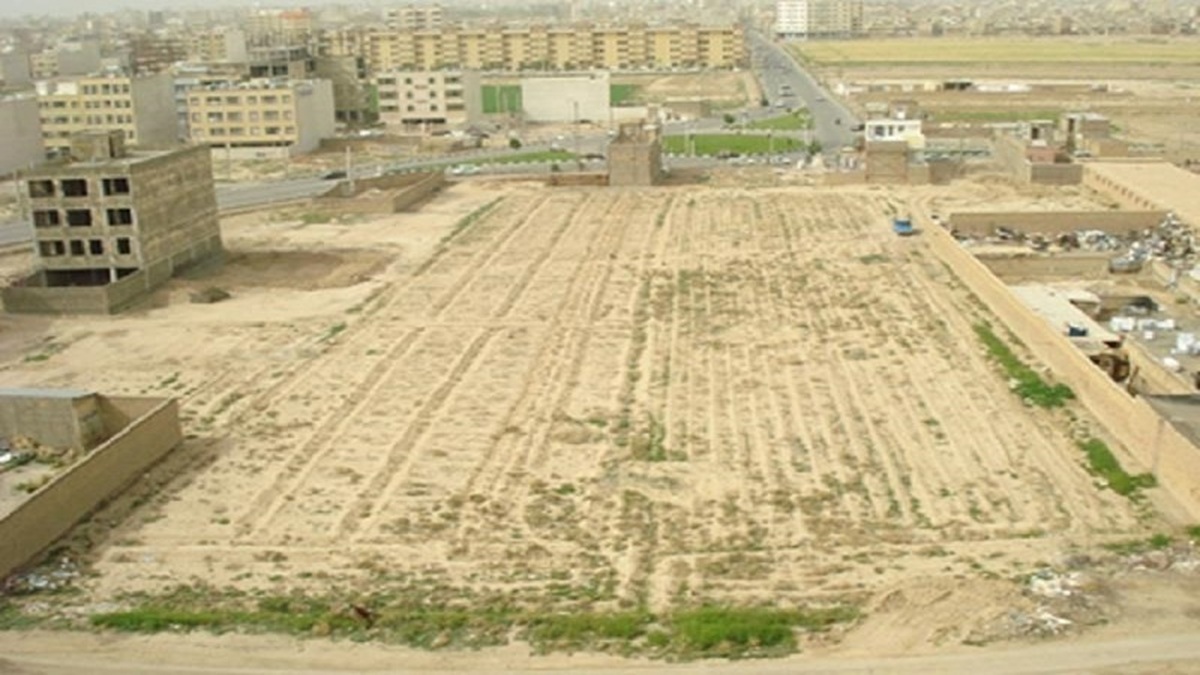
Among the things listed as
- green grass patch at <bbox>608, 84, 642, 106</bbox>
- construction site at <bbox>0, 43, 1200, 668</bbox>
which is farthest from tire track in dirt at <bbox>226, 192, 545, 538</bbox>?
green grass patch at <bbox>608, 84, 642, 106</bbox>

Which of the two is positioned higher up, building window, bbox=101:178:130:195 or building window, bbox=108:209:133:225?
building window, bbox=101:178:130:195

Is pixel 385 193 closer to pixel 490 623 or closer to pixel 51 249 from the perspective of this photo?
pixel 51 249

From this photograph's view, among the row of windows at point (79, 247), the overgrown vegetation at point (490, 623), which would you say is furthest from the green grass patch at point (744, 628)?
the row of windows at point (79, 247)

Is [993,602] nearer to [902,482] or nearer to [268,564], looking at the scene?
[902,482]

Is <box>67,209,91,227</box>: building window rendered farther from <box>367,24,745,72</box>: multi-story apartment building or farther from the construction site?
<box>367,24,745,72</box>: multi-story apartment building

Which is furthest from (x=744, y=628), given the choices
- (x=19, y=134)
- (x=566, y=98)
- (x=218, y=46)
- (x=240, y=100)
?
(x=218, y=46)

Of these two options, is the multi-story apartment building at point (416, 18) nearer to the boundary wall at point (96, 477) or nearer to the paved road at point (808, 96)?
the paved road at point (808, 96)
